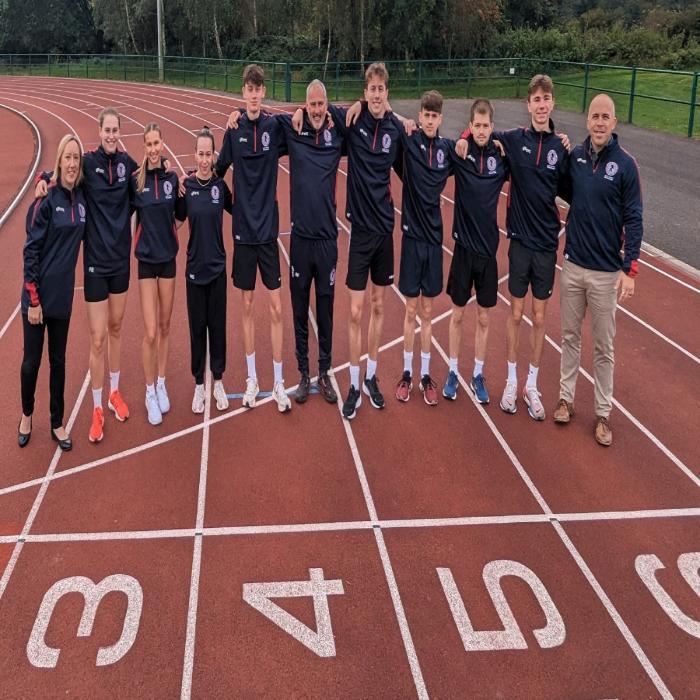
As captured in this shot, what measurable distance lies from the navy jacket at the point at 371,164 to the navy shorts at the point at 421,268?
0.27 meters

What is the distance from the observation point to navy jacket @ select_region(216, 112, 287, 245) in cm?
545

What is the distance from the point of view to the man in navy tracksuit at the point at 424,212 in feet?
18.0

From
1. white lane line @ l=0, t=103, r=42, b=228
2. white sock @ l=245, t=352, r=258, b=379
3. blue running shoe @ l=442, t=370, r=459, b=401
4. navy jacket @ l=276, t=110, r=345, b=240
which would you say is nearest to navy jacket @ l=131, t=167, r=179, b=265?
navy jacket @ l=276, t=110, r=345, b=240

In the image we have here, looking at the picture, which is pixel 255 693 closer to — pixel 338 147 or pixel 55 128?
pixel 338 147

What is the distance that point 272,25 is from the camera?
44.8 m

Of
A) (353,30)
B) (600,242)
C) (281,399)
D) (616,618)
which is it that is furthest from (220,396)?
(353,30)

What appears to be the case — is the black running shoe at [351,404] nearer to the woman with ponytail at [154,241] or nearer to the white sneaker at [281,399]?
the white sneaker at [281,399]

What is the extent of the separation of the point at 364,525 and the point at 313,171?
8.53 ft

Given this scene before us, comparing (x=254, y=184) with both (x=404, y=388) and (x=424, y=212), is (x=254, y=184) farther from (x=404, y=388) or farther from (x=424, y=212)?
(x=404, y=388)

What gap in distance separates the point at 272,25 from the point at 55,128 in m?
24.8

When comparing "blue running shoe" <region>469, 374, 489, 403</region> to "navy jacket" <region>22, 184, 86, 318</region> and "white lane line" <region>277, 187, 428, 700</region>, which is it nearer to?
"white lane line" <region>277, 187, 428, 700</region>

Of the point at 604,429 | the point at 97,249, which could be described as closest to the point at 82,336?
the point at 97,249

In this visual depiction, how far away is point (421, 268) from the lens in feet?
18.8

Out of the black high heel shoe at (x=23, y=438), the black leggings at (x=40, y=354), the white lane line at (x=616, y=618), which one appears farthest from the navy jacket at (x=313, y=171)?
the white lane line at (x=616, y=618)
